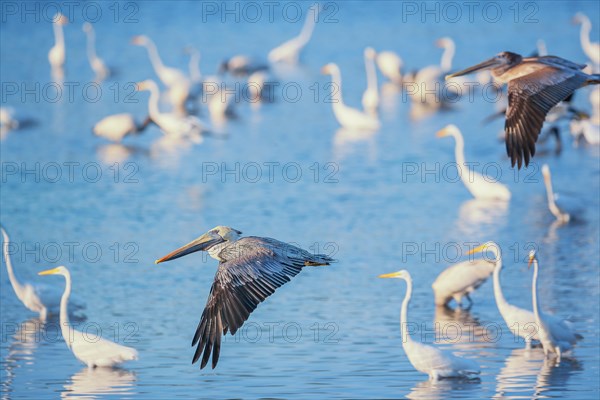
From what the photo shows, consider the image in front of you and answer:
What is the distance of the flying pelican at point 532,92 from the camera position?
8445mm

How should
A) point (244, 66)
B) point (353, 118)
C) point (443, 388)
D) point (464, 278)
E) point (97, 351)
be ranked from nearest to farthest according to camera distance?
point (443, 388) → point (97, 351) → point (464, 278) → point (353, 118) → point (244, 66)

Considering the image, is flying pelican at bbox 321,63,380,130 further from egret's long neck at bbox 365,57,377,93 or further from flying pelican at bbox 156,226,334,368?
flying pelican at bbox 156,226,334,368

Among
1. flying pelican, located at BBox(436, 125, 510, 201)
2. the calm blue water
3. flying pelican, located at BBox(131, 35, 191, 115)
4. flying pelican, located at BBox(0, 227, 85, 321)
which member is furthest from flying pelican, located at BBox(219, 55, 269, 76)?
flying pelican, located at BBox(0, 227, 85, 321)

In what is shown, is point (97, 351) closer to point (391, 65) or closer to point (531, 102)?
point (531, 102)

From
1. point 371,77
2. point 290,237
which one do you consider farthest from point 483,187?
point 371,77

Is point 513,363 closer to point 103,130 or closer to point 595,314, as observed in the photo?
point 595,314

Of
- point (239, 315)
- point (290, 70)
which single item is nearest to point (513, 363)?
point (239, 315)

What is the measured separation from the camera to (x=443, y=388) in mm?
9242

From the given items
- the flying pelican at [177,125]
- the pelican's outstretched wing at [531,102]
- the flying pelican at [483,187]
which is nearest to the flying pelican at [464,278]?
the pelican's outstretched wing at [531,102]

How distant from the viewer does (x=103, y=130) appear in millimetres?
21250

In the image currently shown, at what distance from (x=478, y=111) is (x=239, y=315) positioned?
56.3 ft

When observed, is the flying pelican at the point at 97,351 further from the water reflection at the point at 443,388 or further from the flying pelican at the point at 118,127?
the flying pelican at the point at 118,127

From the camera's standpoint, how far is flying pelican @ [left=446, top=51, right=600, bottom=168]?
845 centimetres

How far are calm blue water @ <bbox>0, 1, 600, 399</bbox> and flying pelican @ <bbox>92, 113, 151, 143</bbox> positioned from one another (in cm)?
27
